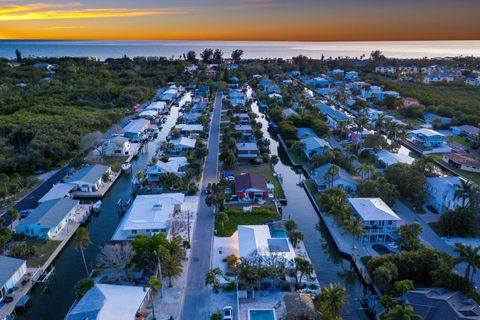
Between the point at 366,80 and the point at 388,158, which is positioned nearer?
the point at 388,158

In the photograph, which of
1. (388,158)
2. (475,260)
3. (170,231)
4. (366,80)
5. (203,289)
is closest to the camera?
(475,260)

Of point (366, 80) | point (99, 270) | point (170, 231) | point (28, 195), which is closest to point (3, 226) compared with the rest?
point (28, 195)

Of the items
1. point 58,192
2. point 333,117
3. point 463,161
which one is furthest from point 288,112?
point 58,192

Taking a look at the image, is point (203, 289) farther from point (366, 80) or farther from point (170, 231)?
point (366, 80)

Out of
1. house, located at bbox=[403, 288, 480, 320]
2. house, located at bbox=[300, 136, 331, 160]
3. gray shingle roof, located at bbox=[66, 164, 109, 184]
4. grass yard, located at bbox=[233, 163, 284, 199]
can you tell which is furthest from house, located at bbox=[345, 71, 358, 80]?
house, located at bbox=[403, 288, 480, 320]

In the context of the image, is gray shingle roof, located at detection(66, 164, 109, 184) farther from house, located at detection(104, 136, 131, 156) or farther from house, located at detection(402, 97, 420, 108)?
house, located at detection(402, 97, 420, 108)

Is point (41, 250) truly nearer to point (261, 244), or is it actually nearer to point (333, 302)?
point (261, 244)

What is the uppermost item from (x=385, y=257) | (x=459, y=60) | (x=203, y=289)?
(x=459, y=60)
